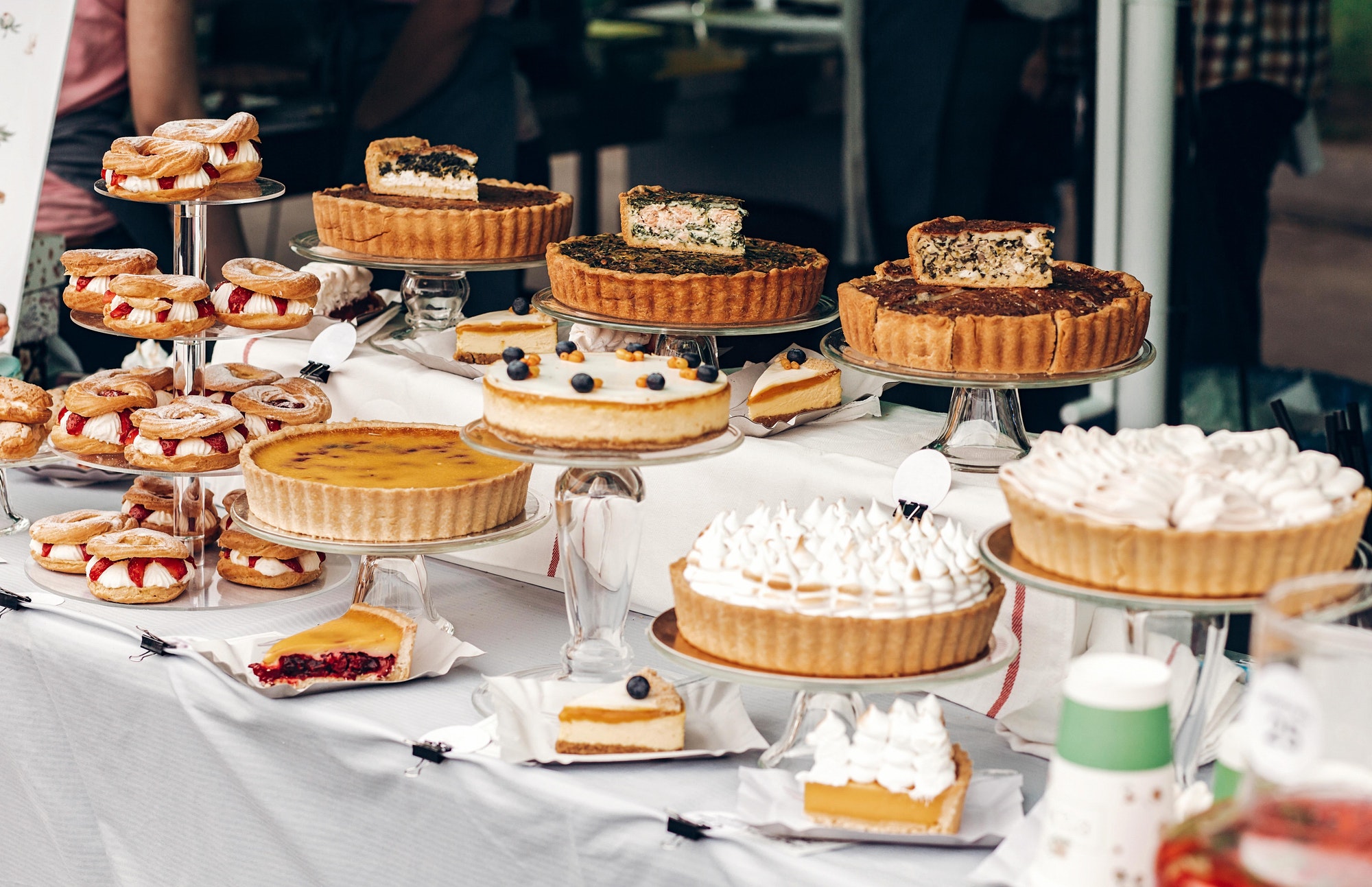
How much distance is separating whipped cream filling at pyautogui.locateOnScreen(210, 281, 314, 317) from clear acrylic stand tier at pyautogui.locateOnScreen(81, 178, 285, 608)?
0.03 meters

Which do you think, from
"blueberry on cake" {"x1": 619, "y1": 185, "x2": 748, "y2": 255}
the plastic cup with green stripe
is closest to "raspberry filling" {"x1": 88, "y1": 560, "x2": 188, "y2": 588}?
"blueberry on cake" {"x1": 619, "y1": 185, "x2": 748, "y2": 255}

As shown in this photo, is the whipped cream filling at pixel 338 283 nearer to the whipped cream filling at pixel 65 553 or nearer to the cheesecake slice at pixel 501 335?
the cheesecake slice at pixel 501 335

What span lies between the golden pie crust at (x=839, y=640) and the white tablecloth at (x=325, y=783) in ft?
0.64

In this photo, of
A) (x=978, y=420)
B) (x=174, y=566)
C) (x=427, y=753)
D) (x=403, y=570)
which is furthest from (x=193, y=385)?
(x=978, y=420)

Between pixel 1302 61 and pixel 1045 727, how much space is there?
298 centimetres

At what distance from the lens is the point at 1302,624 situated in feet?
3.71

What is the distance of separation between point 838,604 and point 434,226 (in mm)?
1287

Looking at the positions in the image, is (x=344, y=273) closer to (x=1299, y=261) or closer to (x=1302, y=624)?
(x=1302, y=624)

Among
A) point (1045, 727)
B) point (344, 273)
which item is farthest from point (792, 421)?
point (344, 273)

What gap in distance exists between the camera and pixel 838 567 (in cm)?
164

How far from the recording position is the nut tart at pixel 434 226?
2607 millimetres

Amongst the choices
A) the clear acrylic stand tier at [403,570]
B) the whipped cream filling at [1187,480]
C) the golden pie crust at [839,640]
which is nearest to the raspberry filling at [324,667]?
the clear acrylic stand tier at [403,570]

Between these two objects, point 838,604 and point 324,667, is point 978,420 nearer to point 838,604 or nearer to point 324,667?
point 838,604

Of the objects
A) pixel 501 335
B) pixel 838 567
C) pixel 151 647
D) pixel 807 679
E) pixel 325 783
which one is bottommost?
pixel 325 783
